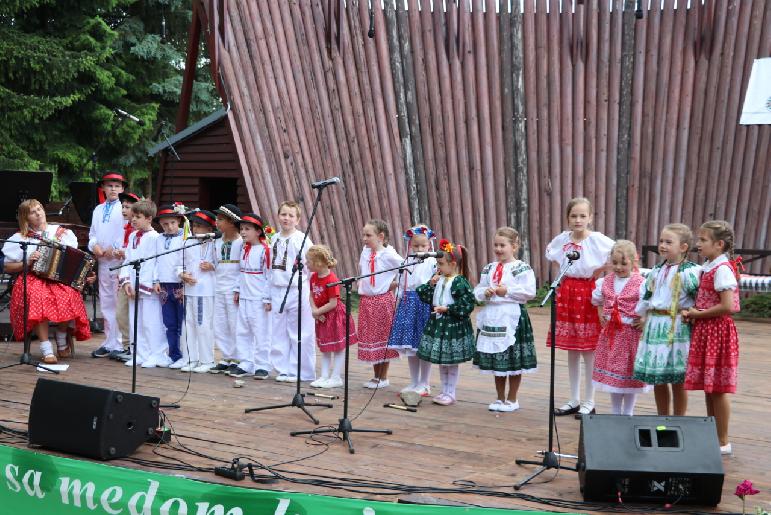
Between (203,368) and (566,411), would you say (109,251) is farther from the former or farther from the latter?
(566,411)

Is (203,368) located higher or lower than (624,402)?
lower

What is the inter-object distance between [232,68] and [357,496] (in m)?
9.61

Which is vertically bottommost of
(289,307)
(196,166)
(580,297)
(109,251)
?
(289,307)

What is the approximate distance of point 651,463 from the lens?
16.2 ft

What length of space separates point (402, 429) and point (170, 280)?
11.6 feet

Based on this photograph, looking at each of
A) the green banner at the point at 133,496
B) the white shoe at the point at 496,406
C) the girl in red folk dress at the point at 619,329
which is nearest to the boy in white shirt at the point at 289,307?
the white shoe at the point at 496,406

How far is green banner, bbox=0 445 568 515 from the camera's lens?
4.56m

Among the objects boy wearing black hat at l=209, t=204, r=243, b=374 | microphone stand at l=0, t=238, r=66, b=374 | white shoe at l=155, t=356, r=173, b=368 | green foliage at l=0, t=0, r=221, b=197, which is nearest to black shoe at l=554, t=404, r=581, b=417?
boy wearing black hat at l=209, t=204, r=243, b=374

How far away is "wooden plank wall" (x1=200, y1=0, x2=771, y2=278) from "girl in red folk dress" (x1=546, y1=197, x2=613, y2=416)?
6119mm

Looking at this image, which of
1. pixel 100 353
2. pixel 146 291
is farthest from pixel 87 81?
pixel 146 291

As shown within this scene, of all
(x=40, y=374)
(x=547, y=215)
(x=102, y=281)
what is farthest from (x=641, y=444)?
(x=547, y=215)

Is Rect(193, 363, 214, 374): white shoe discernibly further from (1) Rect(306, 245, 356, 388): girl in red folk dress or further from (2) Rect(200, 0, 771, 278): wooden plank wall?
(2) Rect(200, 0, 771, 278): wooden plank wall

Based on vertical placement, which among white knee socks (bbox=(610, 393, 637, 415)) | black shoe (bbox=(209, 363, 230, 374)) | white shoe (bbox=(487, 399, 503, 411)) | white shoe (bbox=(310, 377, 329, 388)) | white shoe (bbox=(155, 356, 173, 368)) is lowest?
white shoe (bbox=(155, 356, 173, 368))

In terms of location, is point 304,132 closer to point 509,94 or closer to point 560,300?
point 509,94
